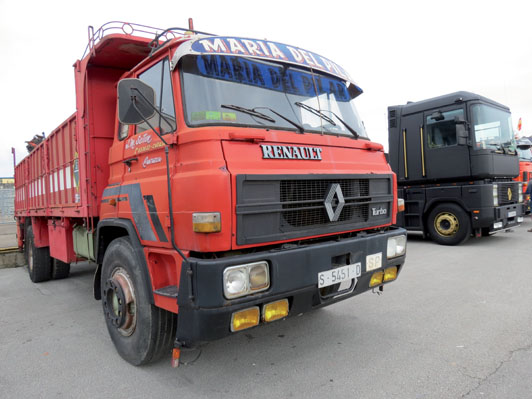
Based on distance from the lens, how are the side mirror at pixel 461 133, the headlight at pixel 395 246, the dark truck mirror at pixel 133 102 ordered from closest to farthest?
the dark truck mirror at pixel 133 102 < the headlight at pixel 395 246 < the side mirror at pixel 461 133

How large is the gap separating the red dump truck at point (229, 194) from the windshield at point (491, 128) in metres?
5.44

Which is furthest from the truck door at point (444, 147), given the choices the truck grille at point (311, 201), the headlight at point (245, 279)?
the headlight at point (245, 279)

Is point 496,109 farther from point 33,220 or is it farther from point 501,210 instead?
point 33,220

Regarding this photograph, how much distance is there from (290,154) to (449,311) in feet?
9.04

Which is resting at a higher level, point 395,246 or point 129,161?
point 129,161

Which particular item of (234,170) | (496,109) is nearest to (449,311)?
(234,170)

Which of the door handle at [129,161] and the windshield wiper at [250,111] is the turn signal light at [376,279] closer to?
the windshield wiper at [250,111]

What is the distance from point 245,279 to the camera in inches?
92.2

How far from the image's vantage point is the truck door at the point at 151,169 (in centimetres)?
270

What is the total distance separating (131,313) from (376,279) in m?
2.02

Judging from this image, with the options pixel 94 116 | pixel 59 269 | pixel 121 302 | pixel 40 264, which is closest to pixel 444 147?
pixel 94 116

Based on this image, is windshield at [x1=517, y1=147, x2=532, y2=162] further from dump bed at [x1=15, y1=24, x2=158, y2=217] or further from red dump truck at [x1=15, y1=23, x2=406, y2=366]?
dump bed at [x1=15, y1=24, x2=158, y2=217]

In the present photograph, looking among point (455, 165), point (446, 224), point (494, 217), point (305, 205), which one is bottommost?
point (446, 224)

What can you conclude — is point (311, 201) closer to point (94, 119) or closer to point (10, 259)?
point (94, 119)
